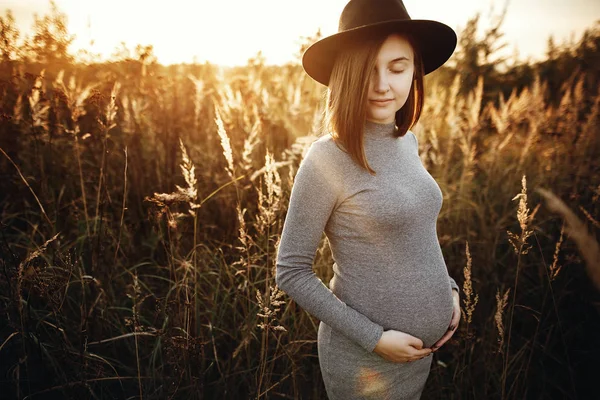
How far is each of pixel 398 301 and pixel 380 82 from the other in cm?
71

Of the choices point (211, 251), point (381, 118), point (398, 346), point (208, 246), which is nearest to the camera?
point (398, 346)

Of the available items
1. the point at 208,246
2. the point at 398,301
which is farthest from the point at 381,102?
the point at 208,246

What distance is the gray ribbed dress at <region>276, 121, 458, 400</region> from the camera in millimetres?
1125

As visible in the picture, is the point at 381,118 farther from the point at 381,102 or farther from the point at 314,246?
the point at 314,246

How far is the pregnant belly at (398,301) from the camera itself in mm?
1176

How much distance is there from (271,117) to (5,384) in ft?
8.29

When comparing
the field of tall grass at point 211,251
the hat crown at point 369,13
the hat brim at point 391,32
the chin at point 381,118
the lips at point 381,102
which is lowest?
the field of tall grass at point 211,251

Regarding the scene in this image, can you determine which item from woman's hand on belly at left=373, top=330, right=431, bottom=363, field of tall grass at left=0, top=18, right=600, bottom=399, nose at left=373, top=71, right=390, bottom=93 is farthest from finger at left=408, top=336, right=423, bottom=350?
nose at left=373, top=71, right=390, bottom=93

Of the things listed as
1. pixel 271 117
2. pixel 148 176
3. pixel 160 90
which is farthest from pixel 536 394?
pixel 160 90

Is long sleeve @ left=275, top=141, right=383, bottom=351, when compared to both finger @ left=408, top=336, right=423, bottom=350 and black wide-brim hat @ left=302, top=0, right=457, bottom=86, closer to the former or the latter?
finger @ left=408, top=336, right=423, bottom=350

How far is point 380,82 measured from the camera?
1.18 meters

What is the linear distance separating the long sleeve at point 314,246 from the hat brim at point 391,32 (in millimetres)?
377

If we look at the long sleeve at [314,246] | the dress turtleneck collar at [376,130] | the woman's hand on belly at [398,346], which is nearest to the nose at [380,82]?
the dress turtleneck collar at [376,130]

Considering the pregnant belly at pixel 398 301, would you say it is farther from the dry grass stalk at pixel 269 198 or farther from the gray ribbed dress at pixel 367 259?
the dry grass stalk at pixel 269 198
